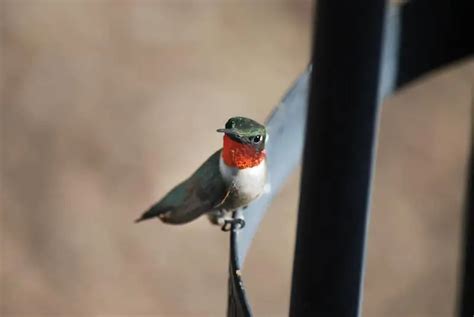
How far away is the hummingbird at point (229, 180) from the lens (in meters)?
0.44

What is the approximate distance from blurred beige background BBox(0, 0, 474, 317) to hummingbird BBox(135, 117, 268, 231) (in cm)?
123

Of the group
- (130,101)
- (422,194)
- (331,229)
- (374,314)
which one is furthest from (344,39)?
(130,101)

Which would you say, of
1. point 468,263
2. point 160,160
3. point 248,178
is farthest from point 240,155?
point 160,160

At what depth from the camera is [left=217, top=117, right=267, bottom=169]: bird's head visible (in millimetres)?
438

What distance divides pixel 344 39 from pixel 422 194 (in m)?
1.78

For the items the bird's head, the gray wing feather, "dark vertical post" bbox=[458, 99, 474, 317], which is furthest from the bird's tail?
"dark vertical post" bbox=[458, 99, 474, 317]

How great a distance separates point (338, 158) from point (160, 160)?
5.78 feet

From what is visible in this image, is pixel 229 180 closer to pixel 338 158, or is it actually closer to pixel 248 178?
pixel 248 178

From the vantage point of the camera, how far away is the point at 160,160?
2.09 meters

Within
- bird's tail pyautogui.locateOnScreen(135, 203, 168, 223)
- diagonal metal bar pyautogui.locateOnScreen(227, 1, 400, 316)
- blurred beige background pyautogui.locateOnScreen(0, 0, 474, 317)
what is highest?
blurred beige background pyautogui.locateOnScreen(0, 0, 474, 317)

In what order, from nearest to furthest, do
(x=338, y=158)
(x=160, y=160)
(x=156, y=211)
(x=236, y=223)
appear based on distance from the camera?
(x=338, y=158), (x=236, y=223), (x=156, y=211), (x=160, y=160)

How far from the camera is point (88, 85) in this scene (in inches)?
89.6

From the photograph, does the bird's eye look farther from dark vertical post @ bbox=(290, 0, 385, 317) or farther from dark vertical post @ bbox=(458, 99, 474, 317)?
dark vertical post @ bbox=(458, 99, 474, 317)

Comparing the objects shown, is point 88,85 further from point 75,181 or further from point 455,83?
point 455,83
